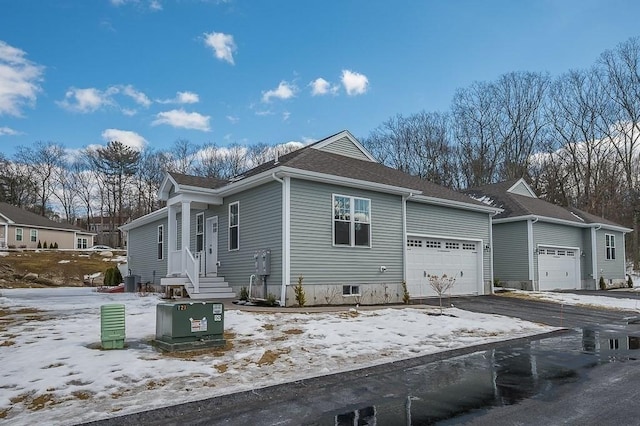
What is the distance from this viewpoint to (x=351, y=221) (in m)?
14.9

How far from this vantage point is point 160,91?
25156 millimetres

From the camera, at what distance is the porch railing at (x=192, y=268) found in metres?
15.1

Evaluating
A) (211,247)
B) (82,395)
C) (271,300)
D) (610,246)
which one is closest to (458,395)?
(82,395)

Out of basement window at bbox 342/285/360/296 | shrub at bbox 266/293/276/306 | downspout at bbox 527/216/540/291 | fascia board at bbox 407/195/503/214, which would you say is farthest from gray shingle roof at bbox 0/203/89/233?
downspout at bbox 527/216/540/291

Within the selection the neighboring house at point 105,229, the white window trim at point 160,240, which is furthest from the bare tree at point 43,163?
the white window trim at point 160,240

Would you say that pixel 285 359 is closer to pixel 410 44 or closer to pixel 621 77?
pixel 410 44

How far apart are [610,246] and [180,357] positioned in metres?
28.7

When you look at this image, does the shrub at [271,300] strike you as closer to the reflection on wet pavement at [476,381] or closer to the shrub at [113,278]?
the reflection on wet pavement at [476,381]

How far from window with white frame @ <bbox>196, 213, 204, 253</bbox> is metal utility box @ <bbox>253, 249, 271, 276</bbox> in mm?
4467

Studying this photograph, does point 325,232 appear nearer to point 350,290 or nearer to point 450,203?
point 350,290

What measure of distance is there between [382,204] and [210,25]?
8811mm

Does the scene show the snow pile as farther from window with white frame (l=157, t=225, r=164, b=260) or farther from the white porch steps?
window with white frame (l=157, t=225, r=164, b=260)

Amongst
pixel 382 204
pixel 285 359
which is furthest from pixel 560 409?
pixel 382 204

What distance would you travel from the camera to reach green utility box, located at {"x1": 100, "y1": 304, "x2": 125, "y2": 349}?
7.41 metres
